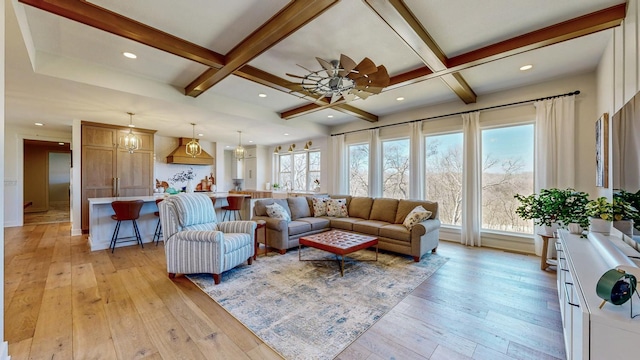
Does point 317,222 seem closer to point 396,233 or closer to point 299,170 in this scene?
point 396,233

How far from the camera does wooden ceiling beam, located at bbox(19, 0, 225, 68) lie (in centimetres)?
218

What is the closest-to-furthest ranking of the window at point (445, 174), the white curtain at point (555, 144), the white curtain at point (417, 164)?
1. the white curtain at point (555, 144)
2. the window at point (445, 174)
3. the white curtain at point (417, 164)

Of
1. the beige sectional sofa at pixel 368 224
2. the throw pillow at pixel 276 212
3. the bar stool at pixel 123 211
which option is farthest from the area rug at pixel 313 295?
the bar stool at pixel 123 211

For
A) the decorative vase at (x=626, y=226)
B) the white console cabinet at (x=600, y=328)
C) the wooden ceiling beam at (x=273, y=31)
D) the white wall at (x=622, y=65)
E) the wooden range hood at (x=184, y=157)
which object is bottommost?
the white console cabinet at (x=600, y=328)

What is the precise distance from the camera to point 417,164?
17.7ft

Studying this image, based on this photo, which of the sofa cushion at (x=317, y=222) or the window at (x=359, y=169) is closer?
the sofa cushion at (x=317, y=222)

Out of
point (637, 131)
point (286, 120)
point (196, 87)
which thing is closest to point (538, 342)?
point (637, 131)

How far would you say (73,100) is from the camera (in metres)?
4.09

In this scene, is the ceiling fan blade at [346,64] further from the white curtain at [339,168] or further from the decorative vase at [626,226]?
the white curtain at [339,168]

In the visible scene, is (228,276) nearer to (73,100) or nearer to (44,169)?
(73,100)

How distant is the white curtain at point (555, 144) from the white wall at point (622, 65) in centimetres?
54

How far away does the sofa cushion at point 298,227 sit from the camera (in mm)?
4367

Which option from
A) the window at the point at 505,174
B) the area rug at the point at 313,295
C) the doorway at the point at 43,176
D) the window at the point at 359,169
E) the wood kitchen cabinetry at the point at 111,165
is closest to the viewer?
the area rug at the point at 313,295

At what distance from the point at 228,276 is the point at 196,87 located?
287 centimetres
